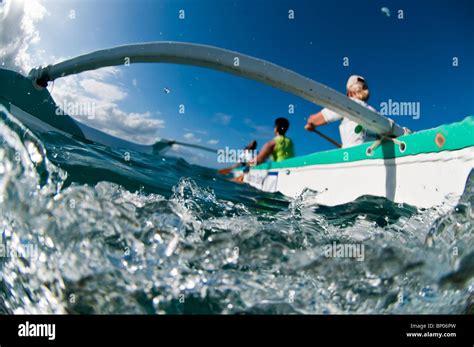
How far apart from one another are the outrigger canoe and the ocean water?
0.52ft

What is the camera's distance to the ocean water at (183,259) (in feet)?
4.65

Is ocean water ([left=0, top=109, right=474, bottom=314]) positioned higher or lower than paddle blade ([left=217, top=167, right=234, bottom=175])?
lower

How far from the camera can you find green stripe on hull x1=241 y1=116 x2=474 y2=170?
1.53m

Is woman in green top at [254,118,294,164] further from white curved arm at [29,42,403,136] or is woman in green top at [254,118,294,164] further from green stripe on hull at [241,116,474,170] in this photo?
white curved arm at [29,42,403,136]

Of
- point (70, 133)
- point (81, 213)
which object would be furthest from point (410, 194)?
point (70, 133)

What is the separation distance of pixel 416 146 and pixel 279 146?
2.31 m

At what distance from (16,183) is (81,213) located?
355mm

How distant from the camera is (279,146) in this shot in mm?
4035

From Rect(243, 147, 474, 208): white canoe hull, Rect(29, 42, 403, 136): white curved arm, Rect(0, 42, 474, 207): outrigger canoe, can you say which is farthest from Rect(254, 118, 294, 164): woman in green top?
Rect(29, 42, 403, 136): white curved arm

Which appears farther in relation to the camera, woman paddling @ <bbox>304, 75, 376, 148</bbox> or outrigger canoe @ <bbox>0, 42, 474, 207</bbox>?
woman paddling @ <bbox>304, 75, 376, 148</bbox>

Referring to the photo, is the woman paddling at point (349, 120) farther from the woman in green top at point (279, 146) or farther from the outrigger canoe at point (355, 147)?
the woman in green top at point (279, 146)
